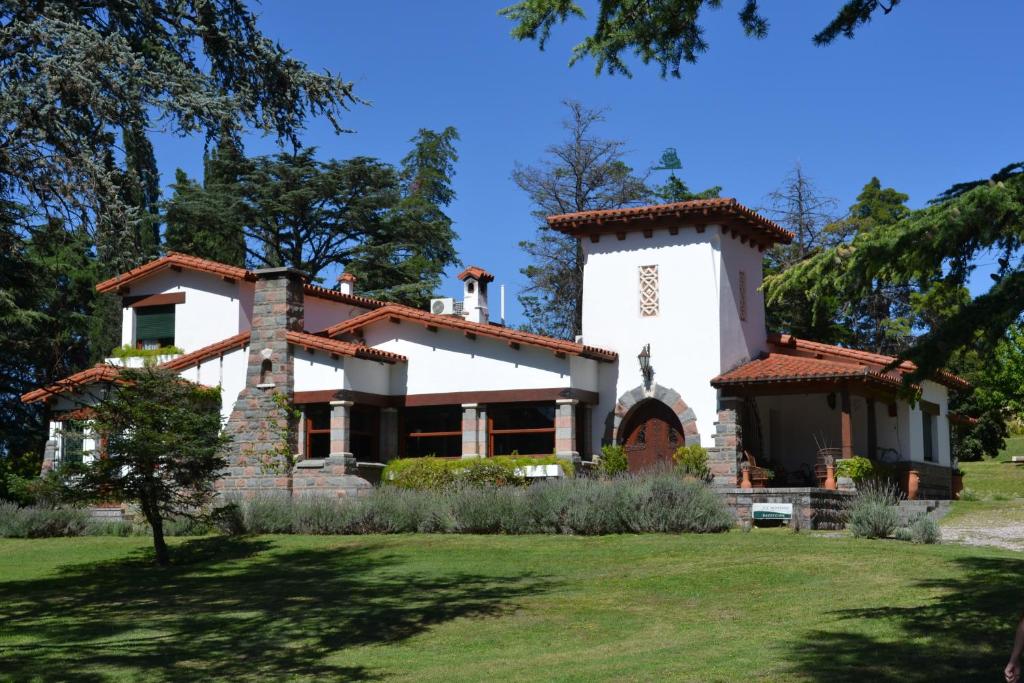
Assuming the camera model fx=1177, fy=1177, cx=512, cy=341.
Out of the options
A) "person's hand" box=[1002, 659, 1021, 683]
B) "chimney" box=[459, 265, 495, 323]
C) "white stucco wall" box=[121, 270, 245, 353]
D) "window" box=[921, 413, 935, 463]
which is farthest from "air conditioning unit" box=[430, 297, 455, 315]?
"person's hand" box=[1002, 659, 1021, 683]

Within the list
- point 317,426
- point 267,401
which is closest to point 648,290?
point 317,426

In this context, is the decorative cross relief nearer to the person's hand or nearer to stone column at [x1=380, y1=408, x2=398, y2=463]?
stone column at [x1=380, y1=408, x2=398, y2=463]

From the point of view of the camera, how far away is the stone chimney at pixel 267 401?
88.6 feet

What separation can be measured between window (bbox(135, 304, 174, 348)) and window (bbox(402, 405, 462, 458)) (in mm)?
8043

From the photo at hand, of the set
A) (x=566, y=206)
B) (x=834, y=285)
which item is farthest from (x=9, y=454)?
(x=834, y=285)

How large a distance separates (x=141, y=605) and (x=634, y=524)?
8719 millimetres

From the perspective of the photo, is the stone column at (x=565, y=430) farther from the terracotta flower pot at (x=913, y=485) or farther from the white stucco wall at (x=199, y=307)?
the white stucco wall at (x=199, y=307)

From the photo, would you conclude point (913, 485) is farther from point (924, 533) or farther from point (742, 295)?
point (924, 533)

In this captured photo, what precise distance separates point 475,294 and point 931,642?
2115 centimetres

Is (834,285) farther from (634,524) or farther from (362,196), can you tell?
(362,196)

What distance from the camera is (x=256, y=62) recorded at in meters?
15.2

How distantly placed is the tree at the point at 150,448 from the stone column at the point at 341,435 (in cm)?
624

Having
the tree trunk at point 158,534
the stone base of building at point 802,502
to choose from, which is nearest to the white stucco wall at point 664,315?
the stone base of building at point 802,502

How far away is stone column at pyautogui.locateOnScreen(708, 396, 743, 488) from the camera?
2570 cm
